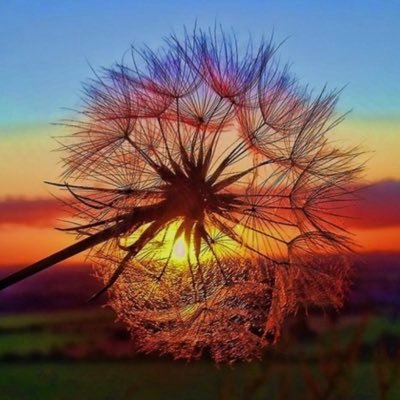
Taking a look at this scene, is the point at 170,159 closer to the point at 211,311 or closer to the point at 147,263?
the point at 147,263

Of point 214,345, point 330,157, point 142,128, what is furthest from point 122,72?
point 214,345

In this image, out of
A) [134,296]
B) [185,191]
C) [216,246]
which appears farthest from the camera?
[134,296]

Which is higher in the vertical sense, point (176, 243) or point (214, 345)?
point (176, 243)

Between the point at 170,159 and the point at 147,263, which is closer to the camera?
the point at 170,159

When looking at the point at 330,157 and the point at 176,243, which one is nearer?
the point at 176,243

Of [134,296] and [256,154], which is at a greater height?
[256,154]

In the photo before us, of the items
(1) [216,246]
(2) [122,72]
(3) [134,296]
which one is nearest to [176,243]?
(1) [216,246]

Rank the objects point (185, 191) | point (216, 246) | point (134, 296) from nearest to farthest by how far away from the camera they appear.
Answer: point (185, 191)
point (216, 246)
point (134, 296)

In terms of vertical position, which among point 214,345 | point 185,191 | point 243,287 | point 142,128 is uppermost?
point 142,128

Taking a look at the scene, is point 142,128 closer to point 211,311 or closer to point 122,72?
point 122,72
